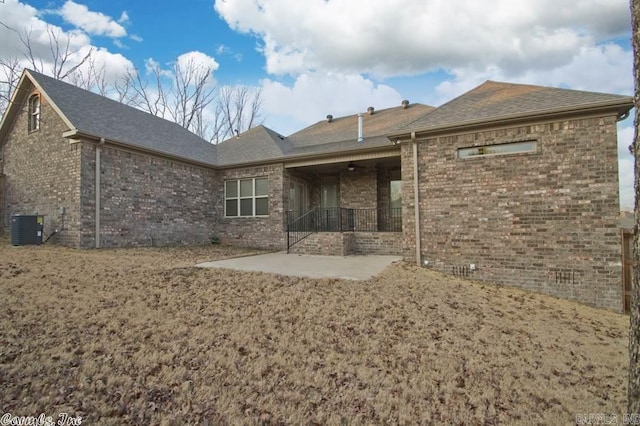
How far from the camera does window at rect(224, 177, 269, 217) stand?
515 inches

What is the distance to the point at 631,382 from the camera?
5.90ft

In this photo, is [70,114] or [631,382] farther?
[70,114]

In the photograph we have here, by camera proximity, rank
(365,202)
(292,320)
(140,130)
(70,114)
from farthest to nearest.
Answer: (365,202), (140,130), (70,114), (292,320)

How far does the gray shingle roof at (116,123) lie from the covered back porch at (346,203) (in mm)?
4170

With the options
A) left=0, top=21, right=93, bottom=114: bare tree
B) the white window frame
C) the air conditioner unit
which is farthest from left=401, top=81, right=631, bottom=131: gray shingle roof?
left=0, top=21, right=93, bottom=114: bare tree

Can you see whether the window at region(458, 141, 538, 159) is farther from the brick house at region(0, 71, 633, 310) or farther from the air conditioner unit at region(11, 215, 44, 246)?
the air conditioner unit at region(11, 215, 44, 246)

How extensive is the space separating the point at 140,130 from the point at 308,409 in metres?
12.8

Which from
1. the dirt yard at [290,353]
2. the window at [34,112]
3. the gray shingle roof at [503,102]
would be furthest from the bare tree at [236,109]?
the dirt yard at [290,353]

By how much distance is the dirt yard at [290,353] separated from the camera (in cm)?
261

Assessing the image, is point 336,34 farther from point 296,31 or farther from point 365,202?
point 365,202

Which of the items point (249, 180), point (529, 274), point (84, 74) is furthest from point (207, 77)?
point (529, 274)

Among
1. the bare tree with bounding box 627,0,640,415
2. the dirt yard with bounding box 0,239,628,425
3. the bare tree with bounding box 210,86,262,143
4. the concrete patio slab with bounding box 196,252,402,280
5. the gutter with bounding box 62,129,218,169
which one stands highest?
the bare tree with bounding box 210,86,262,143

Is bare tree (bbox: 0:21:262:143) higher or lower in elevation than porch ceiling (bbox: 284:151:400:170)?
higher

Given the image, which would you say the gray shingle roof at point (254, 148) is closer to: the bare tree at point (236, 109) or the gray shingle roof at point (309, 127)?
the gray shingle roof at point (309, 127)
